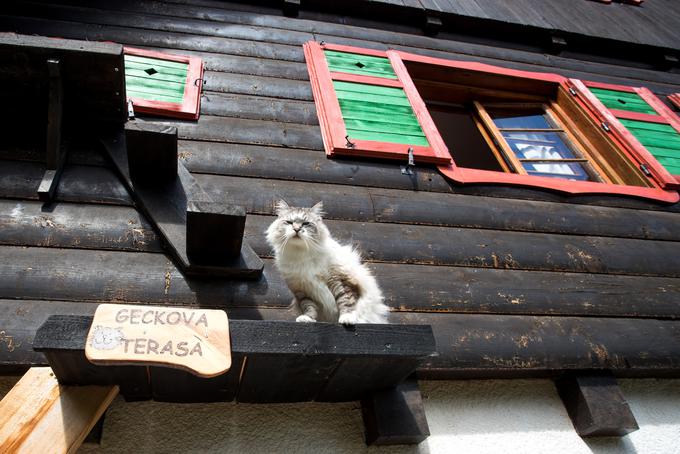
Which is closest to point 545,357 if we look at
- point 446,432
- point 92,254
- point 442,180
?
point 446,432

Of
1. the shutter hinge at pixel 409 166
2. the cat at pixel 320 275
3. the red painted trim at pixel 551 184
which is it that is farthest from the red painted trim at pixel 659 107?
the cat at pixel 320 275

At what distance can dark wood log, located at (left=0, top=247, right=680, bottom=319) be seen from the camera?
1.89 metres

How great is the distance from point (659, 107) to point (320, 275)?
4.62 metres

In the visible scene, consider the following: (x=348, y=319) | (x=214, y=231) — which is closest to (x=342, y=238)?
(x=214, y=231)

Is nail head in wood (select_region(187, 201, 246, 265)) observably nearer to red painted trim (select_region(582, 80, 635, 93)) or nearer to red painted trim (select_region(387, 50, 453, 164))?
red painted trim (select_region(387, 50, 453, 164))

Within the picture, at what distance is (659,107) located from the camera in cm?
447

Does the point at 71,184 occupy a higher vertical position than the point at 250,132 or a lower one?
lower

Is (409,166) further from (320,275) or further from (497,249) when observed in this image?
(320,275)

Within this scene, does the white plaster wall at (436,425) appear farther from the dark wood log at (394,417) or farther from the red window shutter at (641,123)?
the red window shutter at (641,123)

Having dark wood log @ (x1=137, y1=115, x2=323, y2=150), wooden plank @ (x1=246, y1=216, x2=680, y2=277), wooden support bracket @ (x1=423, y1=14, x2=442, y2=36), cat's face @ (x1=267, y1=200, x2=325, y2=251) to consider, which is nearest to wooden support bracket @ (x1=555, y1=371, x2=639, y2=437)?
wooden plank @ (x1=246, y1=216, x2=680, y2=277)

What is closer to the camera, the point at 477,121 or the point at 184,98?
the point at 184,98

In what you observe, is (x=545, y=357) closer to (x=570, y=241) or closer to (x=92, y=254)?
(x=570, y=241)

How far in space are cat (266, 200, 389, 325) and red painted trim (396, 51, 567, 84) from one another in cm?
291

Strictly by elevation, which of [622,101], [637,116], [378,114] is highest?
[622,101]
